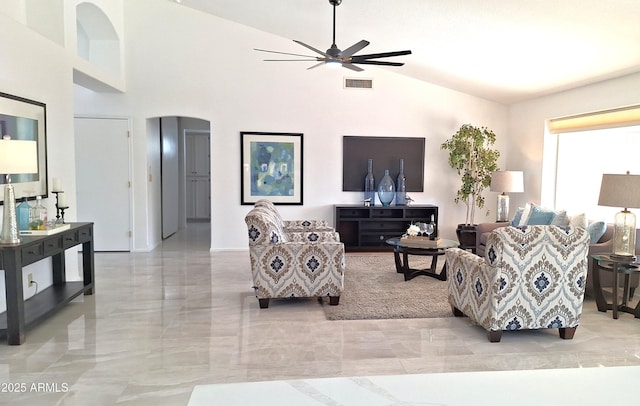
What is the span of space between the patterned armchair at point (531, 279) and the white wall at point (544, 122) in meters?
2.54

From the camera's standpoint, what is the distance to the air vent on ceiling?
7.26 m

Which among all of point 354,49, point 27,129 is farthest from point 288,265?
point 27,129

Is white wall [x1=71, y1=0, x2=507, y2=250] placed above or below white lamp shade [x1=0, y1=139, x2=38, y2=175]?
above

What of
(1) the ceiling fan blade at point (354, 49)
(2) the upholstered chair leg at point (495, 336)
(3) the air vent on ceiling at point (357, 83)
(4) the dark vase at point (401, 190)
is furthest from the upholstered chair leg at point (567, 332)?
(3) the air vent on ceiling at point (357, 83)

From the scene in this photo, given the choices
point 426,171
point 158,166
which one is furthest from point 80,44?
point 426,171

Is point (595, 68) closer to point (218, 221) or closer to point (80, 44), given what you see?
point (218, 221)

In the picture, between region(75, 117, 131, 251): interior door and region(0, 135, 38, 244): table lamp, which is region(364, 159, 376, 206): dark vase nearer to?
region(75, 117, 131, 251): interior door

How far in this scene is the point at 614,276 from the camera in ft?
13.3

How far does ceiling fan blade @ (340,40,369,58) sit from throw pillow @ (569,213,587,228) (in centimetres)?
309

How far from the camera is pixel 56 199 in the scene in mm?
4586

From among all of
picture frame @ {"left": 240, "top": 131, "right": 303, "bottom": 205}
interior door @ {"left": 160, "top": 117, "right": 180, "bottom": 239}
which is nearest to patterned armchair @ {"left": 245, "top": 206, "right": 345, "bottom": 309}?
picture frame @ {"left": 240, "top": 131, "right": 303, "bottom": 205}

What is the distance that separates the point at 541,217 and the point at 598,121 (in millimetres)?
1366

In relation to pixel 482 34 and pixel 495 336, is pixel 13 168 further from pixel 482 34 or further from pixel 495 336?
pixel 482 34

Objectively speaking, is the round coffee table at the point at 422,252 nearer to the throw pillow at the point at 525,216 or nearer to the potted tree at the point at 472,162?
the throw pillow at the point at 525,216
